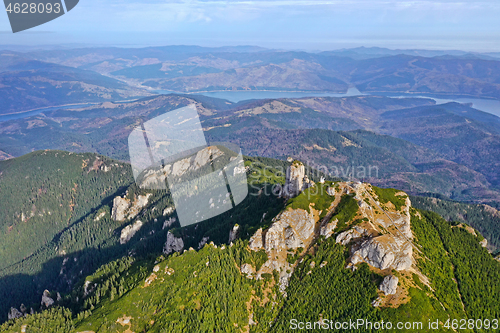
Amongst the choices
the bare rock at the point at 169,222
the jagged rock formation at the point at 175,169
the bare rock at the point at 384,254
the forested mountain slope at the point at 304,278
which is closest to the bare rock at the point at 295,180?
the forested mountain slope at the point at 304,278

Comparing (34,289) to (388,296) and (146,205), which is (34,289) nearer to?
(146,205)

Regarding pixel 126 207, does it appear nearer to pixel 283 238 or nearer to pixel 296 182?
pixel 296 182

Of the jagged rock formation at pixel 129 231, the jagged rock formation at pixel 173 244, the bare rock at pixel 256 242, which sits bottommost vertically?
the jagged rock formation at pixel 129 231

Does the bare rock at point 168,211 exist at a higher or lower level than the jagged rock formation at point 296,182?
lower

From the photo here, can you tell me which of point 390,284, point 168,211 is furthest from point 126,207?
point 390,284

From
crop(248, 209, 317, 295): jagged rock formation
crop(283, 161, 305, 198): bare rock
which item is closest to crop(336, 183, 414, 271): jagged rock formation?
crop(248, 209, 317, 295): jagged rock formation

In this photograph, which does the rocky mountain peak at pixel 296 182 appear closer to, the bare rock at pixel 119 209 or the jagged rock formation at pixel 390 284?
the jagged rock formation at pixel 390 284

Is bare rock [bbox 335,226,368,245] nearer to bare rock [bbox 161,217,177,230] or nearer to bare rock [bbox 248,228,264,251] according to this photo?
bare rock [bbox 248,228,264,251]
